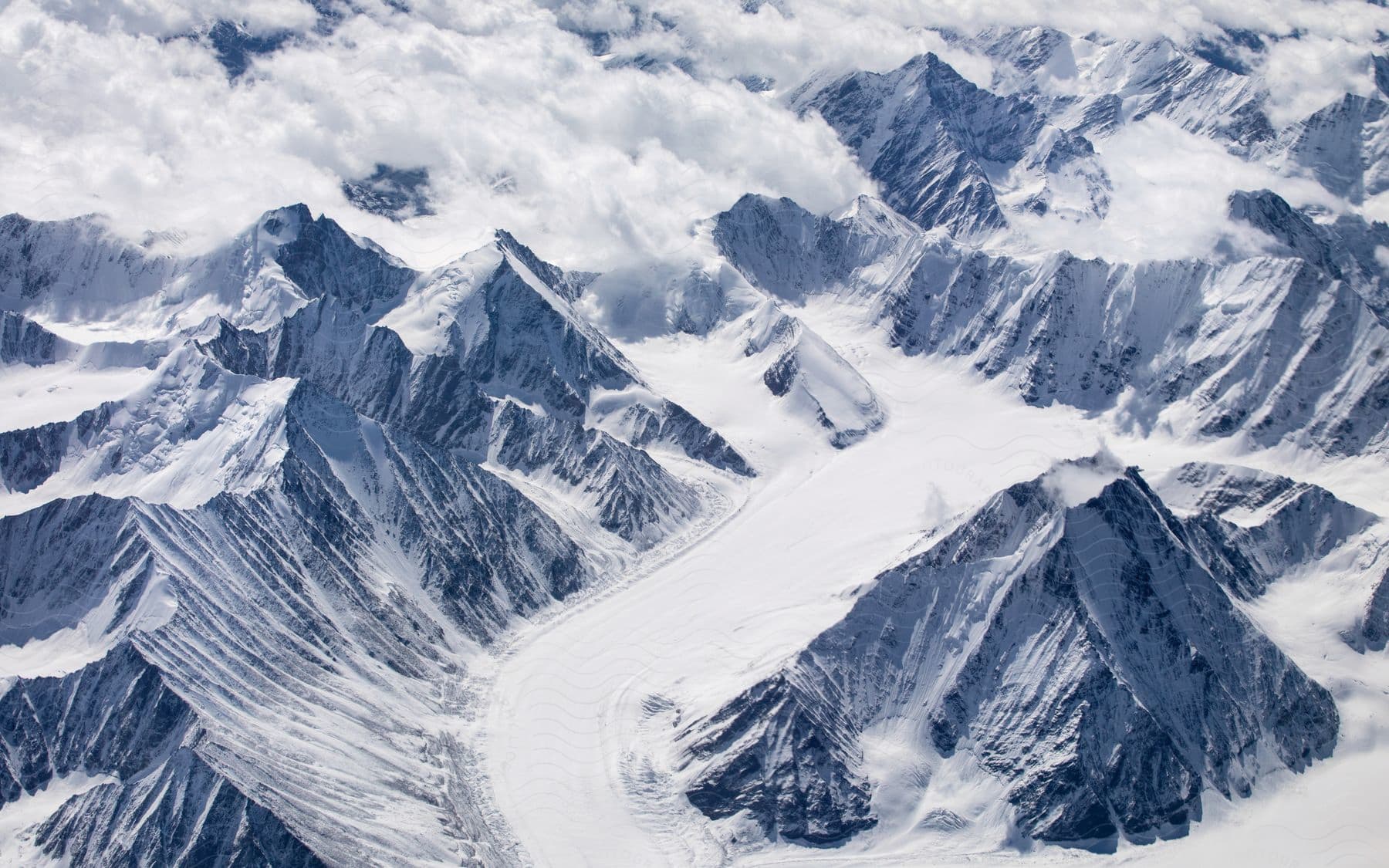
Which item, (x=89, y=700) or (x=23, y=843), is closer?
(x=23, y=843)

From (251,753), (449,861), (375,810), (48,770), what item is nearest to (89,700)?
(48,770)

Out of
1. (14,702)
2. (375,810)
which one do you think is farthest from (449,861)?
(14,702)

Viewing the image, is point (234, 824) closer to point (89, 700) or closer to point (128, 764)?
point (128, 764)

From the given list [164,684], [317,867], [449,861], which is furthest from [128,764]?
[449,861]

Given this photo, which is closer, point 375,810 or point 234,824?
point 234,824

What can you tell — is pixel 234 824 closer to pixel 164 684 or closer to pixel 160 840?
pixel 160 840

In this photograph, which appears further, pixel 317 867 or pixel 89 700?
pixel 89 700

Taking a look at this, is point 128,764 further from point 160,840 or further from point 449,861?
point 449,861
